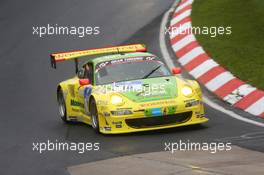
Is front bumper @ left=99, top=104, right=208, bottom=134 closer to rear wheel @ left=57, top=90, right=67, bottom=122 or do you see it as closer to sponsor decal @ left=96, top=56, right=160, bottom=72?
sponsor decal @ left=96, top=56, right=160, bottom=72

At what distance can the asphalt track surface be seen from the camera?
13038 mm

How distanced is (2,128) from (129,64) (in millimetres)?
2551

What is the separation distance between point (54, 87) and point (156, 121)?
599 centimetres

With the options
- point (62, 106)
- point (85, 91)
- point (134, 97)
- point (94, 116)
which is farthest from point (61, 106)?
point (134, 97)

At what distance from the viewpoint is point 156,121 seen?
14.3 m

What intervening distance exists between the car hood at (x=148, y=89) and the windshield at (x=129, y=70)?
34 cm

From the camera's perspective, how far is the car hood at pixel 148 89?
14508 mm

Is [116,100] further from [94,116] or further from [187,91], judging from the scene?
[187,91]

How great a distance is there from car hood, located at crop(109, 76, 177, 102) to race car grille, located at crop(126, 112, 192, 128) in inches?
12.9

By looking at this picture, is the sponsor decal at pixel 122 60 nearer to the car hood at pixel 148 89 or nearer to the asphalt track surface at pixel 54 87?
the car hood at pixel 148 89

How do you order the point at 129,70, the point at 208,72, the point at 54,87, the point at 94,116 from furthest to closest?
the point at 54,87 < the point at 208,72 < the point at 129,70 < the point at 94,116

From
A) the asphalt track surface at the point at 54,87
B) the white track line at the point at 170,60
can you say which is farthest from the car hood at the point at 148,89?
the white track line at the point at 170,60

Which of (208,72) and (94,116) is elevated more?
(208,72)

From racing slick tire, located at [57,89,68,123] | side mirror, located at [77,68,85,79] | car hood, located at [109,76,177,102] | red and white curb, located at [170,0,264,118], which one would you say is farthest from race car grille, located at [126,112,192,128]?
racing slick tire, located at [57,89,68,123]
